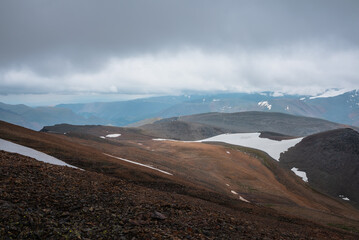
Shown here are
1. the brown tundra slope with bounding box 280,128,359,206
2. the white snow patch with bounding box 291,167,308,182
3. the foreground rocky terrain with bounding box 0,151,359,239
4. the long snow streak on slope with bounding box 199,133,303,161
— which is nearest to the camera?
the foreground rocky terrain with bounding box 0,151,359,239

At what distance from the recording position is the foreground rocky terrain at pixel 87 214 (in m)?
7.57

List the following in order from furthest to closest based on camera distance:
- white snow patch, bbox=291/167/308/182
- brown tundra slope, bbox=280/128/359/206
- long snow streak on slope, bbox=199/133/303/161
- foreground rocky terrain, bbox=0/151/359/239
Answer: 1. long snow streak on slope, bbox=199/133/303/161
2. white snow patch, bbox=291/167/308/182
3. brown tundra slope, bbox=280/128/359/206
4. foreground rocky terrain, bbox=0/151/359/239

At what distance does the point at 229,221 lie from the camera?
12.8 m

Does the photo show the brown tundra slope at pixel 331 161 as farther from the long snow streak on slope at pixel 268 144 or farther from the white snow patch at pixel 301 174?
the long snow streak on slope at pixel 268 144

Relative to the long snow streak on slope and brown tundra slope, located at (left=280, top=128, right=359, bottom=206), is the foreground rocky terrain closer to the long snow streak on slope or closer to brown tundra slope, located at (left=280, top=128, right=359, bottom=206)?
brown tundra slope, located at (left=280, top=128, right=359, bottom=206)

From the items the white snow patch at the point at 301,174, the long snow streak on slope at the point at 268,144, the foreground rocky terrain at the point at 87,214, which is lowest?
the white snow patch at the point at 301,174

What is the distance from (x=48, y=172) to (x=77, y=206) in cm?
511

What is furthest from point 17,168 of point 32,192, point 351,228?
point 351,228

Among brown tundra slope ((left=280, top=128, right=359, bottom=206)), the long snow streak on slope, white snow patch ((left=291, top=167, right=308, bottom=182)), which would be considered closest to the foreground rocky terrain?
brown tundra slope ((left=280, top=128, right=359, bottom=206))

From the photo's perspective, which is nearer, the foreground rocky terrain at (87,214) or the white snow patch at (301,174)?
the foreground rocky terrain at (87,214)

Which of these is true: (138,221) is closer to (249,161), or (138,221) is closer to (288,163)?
(249,161)

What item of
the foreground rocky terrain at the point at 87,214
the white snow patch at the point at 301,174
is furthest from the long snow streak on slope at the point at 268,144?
the foreground rocky terrain at the point at 87,214

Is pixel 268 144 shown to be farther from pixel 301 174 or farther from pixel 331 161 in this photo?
pixel 301 174

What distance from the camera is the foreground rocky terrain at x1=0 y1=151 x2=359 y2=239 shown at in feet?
24.8
